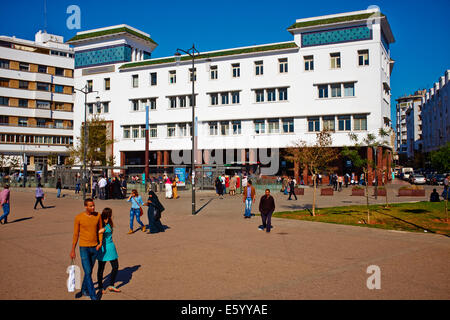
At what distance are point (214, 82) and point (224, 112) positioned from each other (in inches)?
165

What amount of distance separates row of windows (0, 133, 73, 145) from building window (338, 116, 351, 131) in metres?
48.5

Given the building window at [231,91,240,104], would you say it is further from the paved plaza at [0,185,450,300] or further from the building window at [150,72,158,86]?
the paved plaza at [0,185,450,300]

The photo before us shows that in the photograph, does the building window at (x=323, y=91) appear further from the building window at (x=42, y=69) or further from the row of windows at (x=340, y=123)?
the building window at (x=42, y=69)

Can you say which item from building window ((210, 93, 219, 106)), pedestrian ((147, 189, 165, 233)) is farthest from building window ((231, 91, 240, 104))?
pedestrian ((147, 189, 165, 233))

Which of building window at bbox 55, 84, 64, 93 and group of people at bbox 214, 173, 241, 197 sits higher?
building window at bbox 55, 84, 64, 93

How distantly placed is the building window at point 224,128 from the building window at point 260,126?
12.3ft

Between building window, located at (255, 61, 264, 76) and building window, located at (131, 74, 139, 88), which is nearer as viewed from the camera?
building window, located at (255, 61, 264, 76)

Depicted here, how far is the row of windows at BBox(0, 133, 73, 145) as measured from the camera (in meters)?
63.0

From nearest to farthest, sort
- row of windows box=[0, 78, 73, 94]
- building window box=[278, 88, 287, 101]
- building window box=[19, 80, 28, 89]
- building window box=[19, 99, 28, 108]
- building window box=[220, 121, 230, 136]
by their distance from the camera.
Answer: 1. building window box=[278, 88, 287, 101]
2. building window box=[220, 121, 230, 136]
3. row of windows box=[0, 78, 73, 94]
4. building window box=[19, 80, 28, 89]
5. building window box=[19, 99, 28, 108]

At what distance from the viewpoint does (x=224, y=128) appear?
50.1 m

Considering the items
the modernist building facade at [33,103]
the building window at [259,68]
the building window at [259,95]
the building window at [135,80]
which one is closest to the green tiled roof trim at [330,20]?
the building window at [259,68]

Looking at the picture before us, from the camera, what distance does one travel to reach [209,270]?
861 centimetres

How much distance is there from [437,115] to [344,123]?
4882cm

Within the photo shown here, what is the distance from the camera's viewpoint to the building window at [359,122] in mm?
43281
